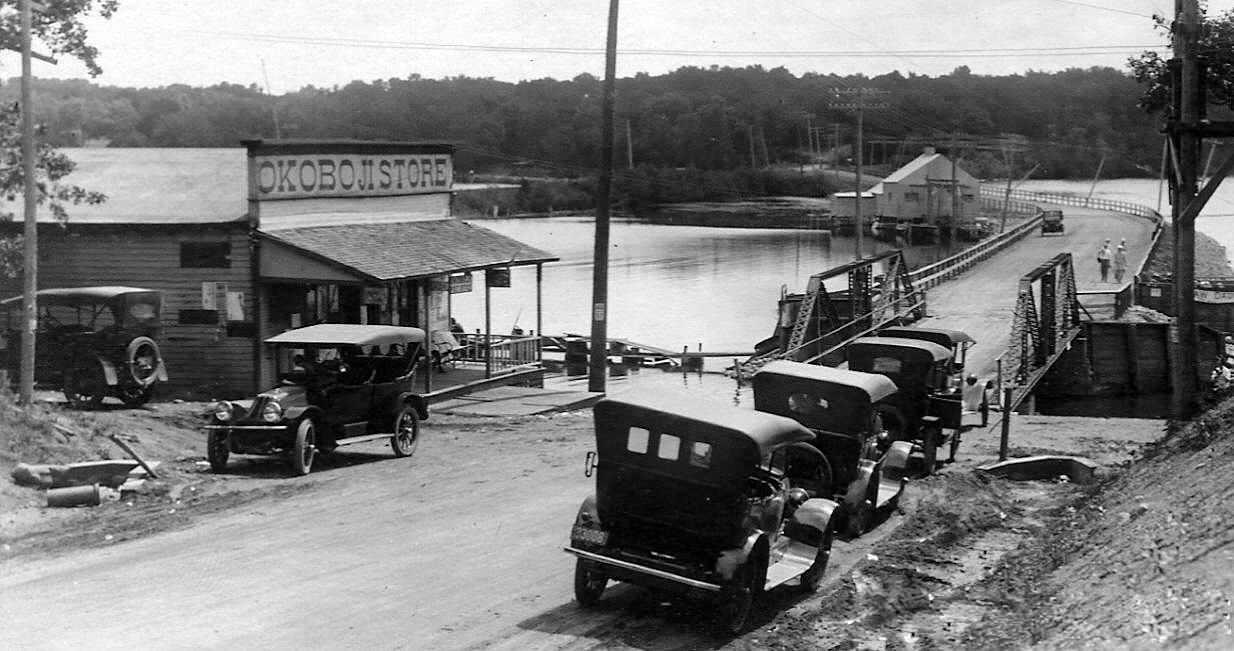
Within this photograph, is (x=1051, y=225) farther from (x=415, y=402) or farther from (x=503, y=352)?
(x=415, y=402)

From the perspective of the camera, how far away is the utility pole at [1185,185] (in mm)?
20312

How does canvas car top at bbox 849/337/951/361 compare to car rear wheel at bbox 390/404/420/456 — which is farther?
car rear wheel at bbox 390/404/420/456

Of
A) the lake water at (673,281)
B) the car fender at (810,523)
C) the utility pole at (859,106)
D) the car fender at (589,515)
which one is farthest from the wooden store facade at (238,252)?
the utility pole at (859,106)

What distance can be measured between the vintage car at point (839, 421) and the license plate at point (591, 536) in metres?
4.02

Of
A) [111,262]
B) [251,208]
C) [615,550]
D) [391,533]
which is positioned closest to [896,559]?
[615,550]

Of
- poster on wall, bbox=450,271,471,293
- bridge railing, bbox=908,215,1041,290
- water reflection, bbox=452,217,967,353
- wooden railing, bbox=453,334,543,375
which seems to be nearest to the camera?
wooden railing, bbox=453,334,543,375

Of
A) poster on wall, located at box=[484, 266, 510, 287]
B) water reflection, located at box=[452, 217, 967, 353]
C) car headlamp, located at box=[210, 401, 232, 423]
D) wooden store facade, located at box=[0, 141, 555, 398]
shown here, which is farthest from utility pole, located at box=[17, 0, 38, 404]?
water reflection, located at box=[452, 217, 967, 353]

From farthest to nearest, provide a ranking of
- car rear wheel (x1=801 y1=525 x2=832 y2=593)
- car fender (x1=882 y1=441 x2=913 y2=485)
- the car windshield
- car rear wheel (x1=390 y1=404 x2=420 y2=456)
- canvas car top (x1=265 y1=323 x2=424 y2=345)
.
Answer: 1. car rear wheel (x1=390 y1=404 x2=420 y2=456)
2. the car windshield
3. canvas car top (x1=265 y1=323 x2=424 y2=345)
4. car fender (x1=882 y1=441 x2=913 y2=485)
5. car rear wheel (x1=801 y1=525 x2=832 y2=593)

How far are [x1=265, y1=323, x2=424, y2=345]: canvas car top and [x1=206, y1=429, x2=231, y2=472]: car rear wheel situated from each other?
1591 millimetres

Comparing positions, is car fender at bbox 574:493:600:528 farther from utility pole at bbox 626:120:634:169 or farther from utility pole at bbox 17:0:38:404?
utility pole at bbox 626:120:634:169

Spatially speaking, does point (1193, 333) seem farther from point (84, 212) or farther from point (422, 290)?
point (84, 212)

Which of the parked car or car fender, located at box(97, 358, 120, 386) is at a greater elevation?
the parked car

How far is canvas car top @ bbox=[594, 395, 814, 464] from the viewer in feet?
36.9

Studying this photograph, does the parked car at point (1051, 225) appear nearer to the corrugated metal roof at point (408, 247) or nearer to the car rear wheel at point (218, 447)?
the corrugated metal roof at point (408, 247)
